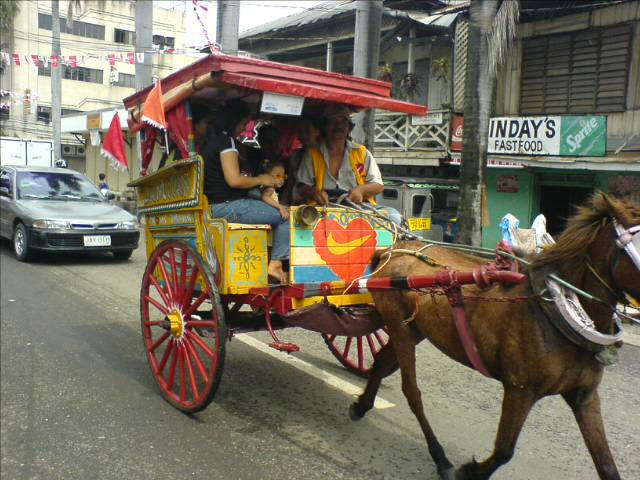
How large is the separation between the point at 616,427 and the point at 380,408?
1.62 metres

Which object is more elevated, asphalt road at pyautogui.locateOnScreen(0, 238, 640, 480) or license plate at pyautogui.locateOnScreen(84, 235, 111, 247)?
license plate at pyautogui.locateOnScreen(84, 235, 111, 247)

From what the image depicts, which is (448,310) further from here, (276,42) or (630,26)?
(276,42)

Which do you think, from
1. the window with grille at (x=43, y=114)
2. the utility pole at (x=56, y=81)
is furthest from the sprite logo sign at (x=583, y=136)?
the window with grille at (x=43, y=114)

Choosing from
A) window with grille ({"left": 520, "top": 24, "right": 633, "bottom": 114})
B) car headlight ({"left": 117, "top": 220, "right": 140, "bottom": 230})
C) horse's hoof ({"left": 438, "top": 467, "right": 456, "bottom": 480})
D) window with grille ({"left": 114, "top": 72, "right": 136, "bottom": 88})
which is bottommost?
horse's hoof ({"left": 438, "top": 467, "right": 456, "bottom": 480})

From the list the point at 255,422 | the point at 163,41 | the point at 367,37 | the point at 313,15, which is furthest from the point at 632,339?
the point at 163,41

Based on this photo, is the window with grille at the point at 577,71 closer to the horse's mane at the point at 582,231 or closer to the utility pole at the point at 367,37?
the utility pole at the point at 367,37

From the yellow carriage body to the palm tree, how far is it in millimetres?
5786

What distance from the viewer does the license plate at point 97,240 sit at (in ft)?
33.7

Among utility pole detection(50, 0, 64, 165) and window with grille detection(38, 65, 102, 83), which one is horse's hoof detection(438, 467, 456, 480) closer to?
utility pole detection(50, 0, 64, 165)

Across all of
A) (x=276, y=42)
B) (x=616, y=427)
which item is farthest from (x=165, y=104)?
(x=276, y=42)

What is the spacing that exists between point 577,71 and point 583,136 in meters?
1.84

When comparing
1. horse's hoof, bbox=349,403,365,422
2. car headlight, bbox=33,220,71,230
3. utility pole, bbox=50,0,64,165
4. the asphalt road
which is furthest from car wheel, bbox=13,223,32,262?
utility pole, bbox=50,0,64,165

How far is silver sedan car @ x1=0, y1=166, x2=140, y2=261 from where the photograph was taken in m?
10.1

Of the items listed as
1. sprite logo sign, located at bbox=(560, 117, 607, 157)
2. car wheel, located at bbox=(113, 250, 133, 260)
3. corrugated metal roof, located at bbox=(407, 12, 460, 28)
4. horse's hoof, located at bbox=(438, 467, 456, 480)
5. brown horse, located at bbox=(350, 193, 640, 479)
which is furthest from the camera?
corrugated metal roof, located at bbox=(407, 12, 460, 28)
